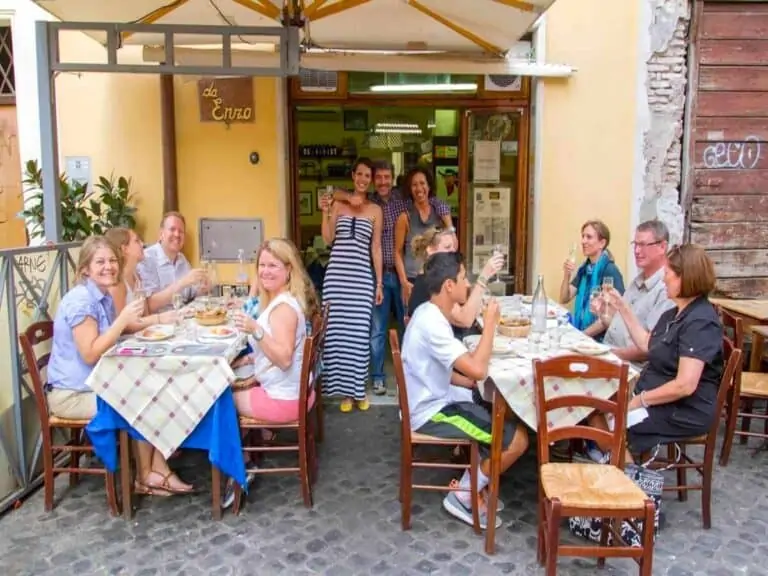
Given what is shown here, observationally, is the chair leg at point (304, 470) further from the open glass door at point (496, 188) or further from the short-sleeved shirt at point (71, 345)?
the open glass door at point (496, 188)

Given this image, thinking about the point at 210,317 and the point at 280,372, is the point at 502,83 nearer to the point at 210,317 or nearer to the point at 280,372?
the point at 210,317

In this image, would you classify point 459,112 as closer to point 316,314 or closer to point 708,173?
point 708,173

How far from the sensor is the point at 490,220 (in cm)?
623

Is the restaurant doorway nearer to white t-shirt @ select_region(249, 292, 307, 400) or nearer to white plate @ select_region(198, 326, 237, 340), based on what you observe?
white plate @ select_region(198, 326, 237, 340)

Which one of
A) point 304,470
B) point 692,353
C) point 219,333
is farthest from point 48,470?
point 692,353

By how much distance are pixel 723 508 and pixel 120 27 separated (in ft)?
14.1

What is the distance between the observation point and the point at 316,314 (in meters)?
3.87

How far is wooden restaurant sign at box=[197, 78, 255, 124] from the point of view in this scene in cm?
570

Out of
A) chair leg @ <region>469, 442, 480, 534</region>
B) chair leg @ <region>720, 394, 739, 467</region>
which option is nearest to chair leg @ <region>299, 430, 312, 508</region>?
chair leg @ <region>469, 442, 480, 534</region>

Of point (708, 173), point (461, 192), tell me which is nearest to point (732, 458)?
point (708, 173)

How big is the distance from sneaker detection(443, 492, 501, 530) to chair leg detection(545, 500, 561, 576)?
75 centimetres

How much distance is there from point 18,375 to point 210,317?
1.05 m

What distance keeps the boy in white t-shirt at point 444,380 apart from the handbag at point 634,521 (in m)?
0.43

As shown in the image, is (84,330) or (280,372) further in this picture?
(280,372)
